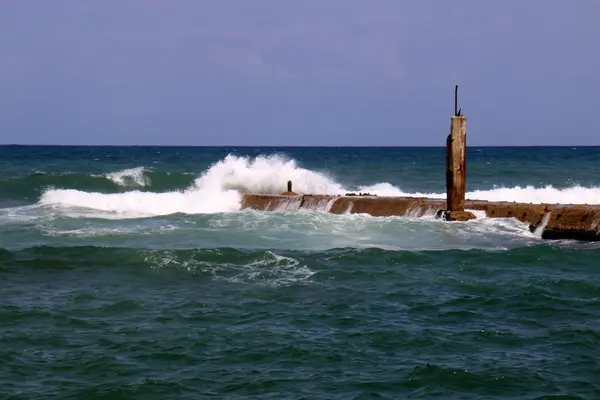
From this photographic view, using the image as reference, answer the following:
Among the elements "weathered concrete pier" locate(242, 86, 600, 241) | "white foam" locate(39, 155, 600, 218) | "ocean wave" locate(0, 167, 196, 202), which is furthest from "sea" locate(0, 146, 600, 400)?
"ocean wave" locate(0, 167, 196, 202)

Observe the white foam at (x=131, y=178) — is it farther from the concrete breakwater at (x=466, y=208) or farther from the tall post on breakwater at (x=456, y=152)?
the tall post on breakwater at (x=456, y=152)

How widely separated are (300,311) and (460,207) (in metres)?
7.77

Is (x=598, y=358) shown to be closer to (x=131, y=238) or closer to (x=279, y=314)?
(x=279, y=314)

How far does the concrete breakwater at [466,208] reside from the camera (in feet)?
50.9

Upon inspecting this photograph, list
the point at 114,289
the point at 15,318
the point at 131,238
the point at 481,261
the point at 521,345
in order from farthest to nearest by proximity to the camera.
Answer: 1. the point at 131,238
2. the point at 481,261
3. the point at 114,289
4. the point at 15,318
5. the point at 521,345

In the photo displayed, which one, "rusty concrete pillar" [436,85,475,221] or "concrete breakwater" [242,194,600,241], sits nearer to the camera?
"concrete breakwater" [242,194,600,241]

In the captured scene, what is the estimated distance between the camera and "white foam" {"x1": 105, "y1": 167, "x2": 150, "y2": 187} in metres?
35.8

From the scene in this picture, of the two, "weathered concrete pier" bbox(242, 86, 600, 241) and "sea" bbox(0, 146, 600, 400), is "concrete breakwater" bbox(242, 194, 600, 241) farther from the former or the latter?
"sea" bbox(0, 146, 600, 400)

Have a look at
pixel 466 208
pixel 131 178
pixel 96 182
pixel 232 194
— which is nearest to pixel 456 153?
pixel 466 208

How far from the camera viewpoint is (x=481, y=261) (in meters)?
13.0

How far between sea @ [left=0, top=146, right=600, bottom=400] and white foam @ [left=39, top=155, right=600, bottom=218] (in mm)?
4427

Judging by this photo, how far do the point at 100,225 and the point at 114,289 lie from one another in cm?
786

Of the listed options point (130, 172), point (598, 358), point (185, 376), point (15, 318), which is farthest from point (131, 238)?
point (130, 172)

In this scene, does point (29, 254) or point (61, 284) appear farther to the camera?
point (29, 254)
